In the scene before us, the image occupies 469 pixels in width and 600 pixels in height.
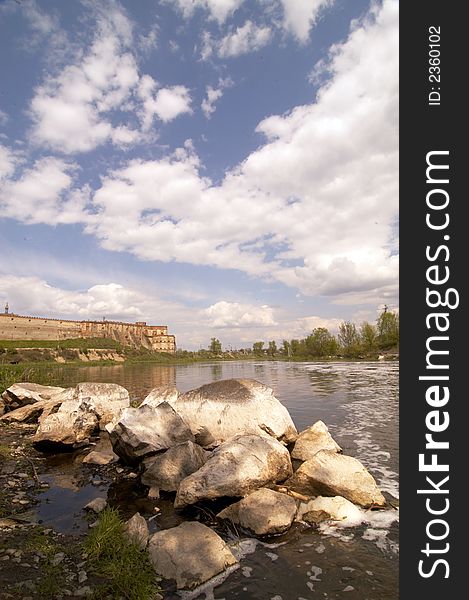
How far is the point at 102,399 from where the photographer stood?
56.5 feet

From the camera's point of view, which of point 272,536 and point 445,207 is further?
point 272,536

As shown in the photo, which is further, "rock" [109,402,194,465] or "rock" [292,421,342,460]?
"rock" [292,421,342,460]

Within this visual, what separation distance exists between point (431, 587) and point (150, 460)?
26.2ft

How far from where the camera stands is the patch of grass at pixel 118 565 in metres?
5.05

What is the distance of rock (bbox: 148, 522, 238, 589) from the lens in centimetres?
561

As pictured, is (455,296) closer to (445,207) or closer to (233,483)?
(445,207)

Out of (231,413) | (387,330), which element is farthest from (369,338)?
(231,413)

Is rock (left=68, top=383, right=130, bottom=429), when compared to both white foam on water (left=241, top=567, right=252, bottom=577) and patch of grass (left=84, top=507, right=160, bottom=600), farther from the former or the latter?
white foam on water (left=241, top=567, right=252, bottom=577)

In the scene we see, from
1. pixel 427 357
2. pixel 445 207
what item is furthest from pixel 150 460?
pixel 445 207

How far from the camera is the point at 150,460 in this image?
10500 millimetres

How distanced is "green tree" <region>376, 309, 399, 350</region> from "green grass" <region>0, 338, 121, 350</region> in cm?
8951

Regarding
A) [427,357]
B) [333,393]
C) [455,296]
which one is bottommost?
[333,393]

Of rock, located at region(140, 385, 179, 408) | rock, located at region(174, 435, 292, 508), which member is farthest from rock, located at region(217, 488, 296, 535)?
rock, located at region(140, 385, 179, 408)

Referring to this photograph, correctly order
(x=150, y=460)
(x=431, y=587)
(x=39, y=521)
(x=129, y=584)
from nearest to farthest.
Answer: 1. (x=431, y=587)
2. (x=129, y=584)
3. (x=39, y=521)
4. (x=150, y=460)
